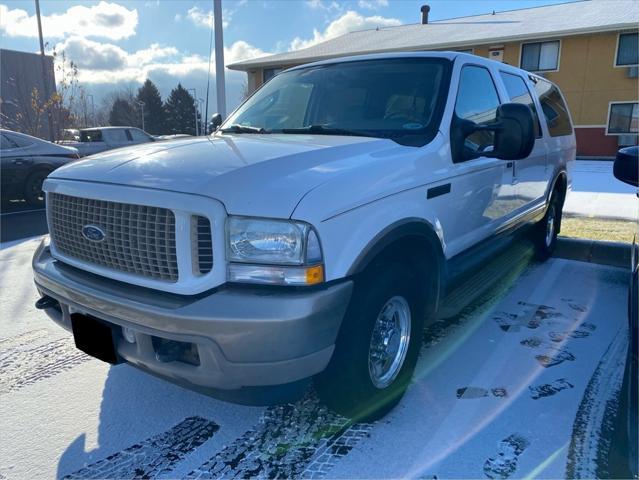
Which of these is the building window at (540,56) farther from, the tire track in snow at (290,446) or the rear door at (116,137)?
the tire track in snow at (290,446)

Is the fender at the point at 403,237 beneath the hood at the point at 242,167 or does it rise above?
beneath

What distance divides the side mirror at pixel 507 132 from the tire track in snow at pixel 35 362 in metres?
2.87

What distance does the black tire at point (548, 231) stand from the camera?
536 cm

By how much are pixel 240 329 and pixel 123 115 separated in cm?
6801

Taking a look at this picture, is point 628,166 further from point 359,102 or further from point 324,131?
point 324,131

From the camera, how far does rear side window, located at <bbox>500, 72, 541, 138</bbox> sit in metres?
4.10

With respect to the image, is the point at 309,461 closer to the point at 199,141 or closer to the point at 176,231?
the point at 176,231

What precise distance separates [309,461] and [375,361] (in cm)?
59

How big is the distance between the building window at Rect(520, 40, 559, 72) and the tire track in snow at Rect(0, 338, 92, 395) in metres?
22.9

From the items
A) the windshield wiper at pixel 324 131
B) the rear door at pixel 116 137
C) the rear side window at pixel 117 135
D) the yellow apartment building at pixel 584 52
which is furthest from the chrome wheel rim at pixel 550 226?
the yellow apartment building at pixel 584 52

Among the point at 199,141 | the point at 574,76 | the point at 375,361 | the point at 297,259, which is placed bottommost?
the point at 375,361

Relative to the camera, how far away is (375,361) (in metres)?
2.50

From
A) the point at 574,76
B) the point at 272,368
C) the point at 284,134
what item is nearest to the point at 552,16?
the point at 574,76

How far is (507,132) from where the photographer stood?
2.76 meters
